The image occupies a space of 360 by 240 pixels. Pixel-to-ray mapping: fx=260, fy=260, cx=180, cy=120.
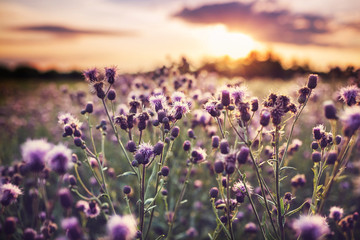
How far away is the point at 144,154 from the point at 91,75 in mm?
935

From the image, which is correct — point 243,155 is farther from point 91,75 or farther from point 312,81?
point 91,75

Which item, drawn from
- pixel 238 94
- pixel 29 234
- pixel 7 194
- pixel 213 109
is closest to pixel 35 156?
pixel 7 194

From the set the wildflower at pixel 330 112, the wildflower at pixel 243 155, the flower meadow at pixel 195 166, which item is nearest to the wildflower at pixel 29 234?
the flower meadow at pixel 195 166

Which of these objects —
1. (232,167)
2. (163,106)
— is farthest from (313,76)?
(163,106)

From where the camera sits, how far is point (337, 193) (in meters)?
4.19

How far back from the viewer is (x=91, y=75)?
244 centimetres

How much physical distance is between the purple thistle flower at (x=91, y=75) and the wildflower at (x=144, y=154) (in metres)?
0.83

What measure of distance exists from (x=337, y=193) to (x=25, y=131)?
24.3ft

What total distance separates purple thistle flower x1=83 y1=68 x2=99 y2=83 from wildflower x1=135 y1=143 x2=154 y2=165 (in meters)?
0.83

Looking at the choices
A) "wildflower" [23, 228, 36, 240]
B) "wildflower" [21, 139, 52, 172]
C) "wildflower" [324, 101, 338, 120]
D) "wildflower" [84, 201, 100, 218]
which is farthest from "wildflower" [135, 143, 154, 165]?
"wildflower" [324, 101, 338, 120]

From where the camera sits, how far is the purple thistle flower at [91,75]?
2420 millimetres

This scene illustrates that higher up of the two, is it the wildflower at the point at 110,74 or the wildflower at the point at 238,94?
the wildflower at the point at 110,74

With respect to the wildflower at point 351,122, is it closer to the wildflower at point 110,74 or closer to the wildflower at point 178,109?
the wildflower at point 178,109

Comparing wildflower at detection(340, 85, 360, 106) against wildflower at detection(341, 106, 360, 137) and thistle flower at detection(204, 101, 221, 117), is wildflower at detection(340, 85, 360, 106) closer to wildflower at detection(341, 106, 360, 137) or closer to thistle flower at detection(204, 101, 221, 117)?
wildflower at detection(341, 106, 360, 137)
